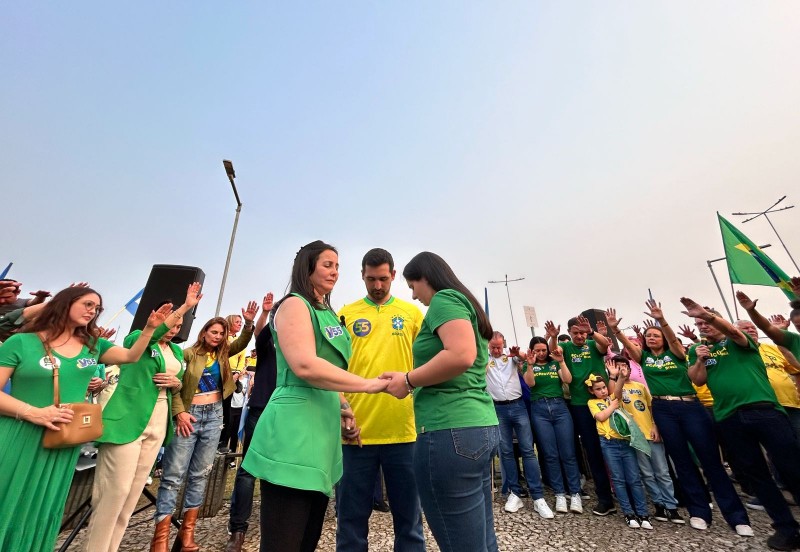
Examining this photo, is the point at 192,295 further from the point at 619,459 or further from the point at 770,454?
the point at 770,454

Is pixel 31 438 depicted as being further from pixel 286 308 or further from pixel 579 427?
pixel 579 427

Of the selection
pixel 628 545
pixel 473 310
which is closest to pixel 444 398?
pixel 473 310

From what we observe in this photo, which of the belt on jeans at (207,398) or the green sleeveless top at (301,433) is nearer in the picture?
the green sleeveless top at (301,433)

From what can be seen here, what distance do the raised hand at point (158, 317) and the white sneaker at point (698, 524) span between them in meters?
6.12

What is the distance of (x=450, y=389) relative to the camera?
70.2 inches

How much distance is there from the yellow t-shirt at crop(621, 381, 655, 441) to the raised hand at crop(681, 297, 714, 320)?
1336 mm

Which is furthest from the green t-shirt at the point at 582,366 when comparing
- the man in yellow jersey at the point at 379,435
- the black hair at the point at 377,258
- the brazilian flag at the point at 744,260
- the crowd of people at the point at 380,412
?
the black hair at the point at 377,258

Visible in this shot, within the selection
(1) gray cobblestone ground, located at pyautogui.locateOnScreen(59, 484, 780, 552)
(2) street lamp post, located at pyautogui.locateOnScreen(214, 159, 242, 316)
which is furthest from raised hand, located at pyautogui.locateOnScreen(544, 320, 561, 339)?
(2) street lamp post, located at pyautogui.locateOnScreen(214, 159, 242, 316)

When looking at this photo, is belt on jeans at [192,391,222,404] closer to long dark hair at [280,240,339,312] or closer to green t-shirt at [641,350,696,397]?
long dark hair at [280,240,339,312]

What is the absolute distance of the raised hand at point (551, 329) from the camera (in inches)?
231

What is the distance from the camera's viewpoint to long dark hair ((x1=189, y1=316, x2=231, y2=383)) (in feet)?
13.9

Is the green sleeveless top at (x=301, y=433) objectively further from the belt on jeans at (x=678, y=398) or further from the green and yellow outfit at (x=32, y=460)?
the belt on jeans at (x=678, y=398)

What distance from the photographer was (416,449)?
1.75 m

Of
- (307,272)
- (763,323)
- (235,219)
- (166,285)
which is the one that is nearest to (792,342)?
(763,323)
